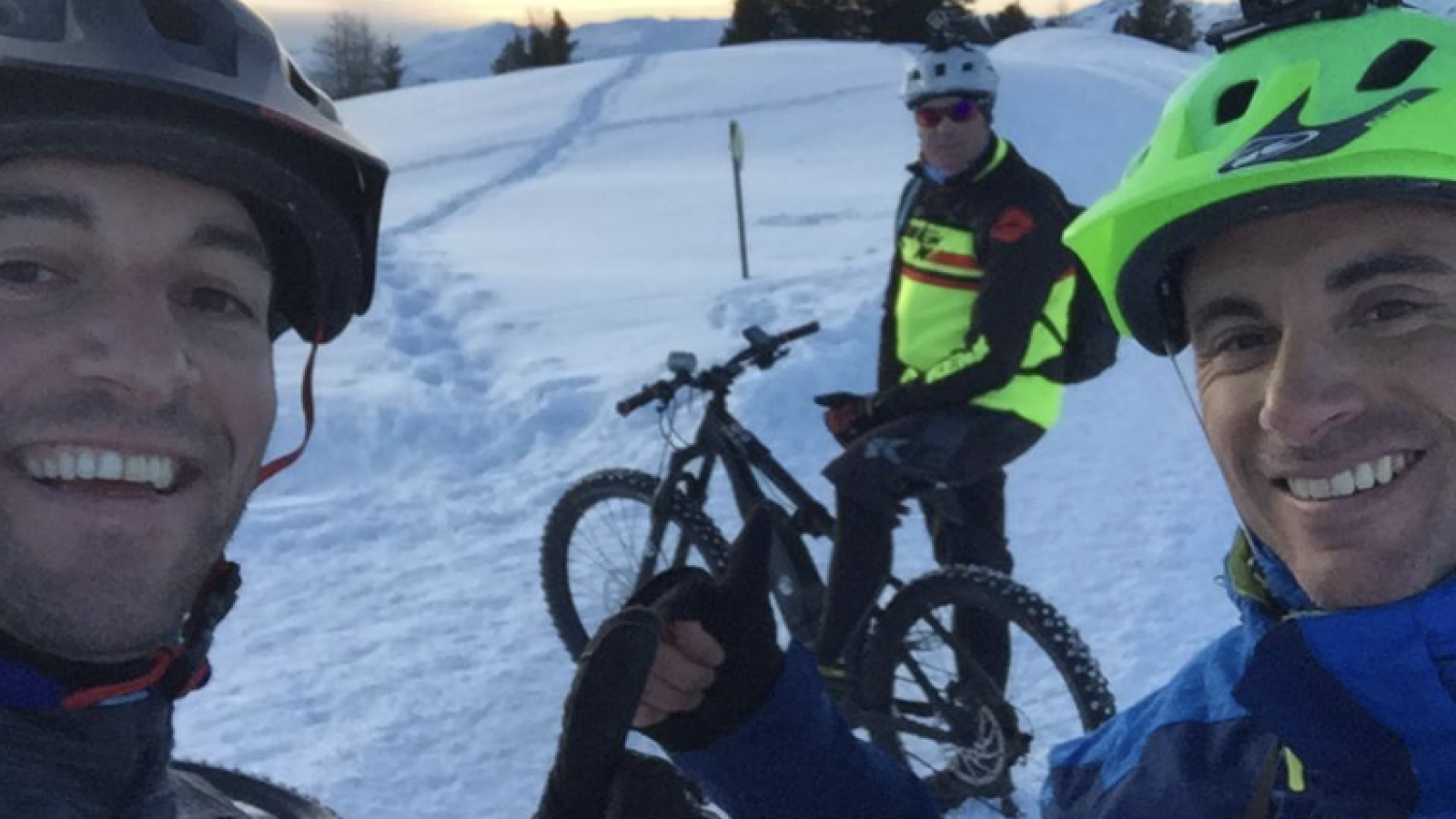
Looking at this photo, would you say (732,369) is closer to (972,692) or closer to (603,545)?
(603,545)

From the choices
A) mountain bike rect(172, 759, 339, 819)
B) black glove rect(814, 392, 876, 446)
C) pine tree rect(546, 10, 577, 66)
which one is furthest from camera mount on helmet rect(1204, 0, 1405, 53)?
pine tree rect(546, 10, 577, 66)

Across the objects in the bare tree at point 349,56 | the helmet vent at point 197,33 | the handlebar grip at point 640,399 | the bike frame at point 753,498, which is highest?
the helmet vent at point 197,33

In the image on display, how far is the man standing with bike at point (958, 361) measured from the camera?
3836 mm

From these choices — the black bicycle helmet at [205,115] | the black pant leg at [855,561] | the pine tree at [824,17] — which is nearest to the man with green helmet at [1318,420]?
the black bicycle helmet at [205,115]

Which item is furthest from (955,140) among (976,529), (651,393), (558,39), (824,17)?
(558,39)

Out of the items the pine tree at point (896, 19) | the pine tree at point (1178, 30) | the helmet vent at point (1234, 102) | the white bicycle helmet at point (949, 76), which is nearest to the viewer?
the helmet vent at point (1234, 102)

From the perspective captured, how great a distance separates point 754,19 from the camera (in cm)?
4591

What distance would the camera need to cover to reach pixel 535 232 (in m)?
15.5

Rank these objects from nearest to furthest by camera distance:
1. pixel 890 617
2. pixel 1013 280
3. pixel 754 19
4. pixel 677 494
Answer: pixel 1013 280, pixel 890 617, pixel 677 494, pixel 754 19

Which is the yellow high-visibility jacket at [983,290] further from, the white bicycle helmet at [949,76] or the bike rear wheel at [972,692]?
the bike rear wheel at [972,692]

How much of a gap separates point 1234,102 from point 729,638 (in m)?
1.23

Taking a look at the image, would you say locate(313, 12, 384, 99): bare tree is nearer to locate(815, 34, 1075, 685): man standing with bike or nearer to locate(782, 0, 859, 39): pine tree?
locate(782, 0, 859, 39): pine tree

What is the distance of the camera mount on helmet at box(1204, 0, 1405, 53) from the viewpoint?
6.84 ft

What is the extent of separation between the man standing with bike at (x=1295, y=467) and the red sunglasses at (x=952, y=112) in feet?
6.11
